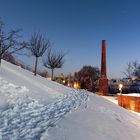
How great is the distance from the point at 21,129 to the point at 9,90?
298 cm

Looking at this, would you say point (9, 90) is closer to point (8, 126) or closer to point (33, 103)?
point (33, 103)

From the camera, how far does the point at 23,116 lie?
5703mm

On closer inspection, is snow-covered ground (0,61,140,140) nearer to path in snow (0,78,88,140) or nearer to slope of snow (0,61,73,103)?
path in snow (0,78,88,140)

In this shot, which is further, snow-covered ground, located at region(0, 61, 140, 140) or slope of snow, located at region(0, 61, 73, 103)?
slope of snow, located at region(0, 61, 73, 103)

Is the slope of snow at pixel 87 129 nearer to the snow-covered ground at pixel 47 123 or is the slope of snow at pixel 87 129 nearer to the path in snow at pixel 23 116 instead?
the snow-covered ground at pixel 47 123

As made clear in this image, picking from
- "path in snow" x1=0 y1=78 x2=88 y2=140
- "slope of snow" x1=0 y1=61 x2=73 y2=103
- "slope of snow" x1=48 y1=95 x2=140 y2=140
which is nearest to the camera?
"path in snow" x1=0 y1=78 x2=88 y2=140

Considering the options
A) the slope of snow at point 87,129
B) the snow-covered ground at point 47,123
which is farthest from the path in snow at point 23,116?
the slope of snow at point 87,129

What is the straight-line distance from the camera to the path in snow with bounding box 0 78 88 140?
15.0 feet

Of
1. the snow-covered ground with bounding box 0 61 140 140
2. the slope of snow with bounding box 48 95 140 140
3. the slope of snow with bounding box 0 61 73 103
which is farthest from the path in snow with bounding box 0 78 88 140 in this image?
the slope of snow with bounding box 0 61 73 103

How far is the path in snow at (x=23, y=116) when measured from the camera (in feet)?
Result: 15.0

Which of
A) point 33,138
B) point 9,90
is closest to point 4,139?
point 33,138

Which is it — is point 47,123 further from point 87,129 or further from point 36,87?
point 36,87

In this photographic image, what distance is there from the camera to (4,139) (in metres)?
4.24

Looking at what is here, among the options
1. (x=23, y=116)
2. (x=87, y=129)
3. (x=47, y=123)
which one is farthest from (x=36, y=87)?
(x=87, y=129)
